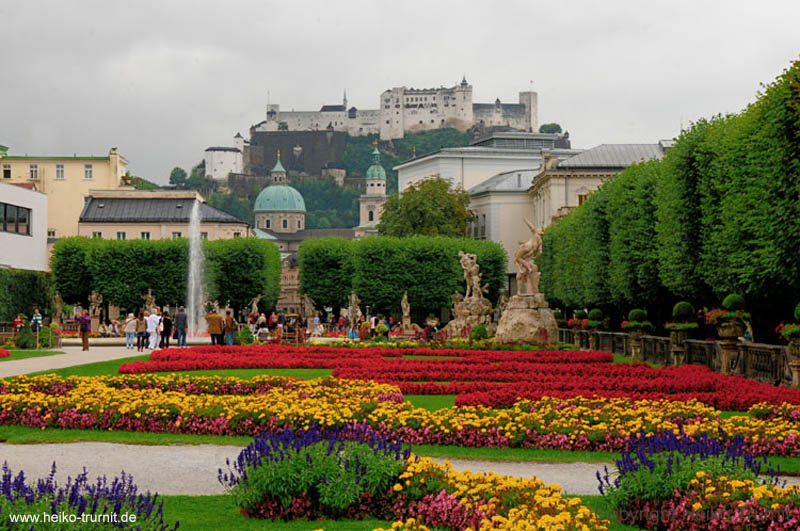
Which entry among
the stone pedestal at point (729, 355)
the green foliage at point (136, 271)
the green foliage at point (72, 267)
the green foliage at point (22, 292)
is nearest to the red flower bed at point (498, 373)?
the stone pedestal at point (729, 355)

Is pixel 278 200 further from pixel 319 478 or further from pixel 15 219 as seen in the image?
pixel 319 478

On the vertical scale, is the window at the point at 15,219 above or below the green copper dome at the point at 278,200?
below

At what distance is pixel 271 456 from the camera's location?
380 inches

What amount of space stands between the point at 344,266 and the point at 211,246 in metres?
9.48

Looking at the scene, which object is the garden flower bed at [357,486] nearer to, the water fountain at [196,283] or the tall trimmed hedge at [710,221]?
the tall trimmed hedge at [710,221]

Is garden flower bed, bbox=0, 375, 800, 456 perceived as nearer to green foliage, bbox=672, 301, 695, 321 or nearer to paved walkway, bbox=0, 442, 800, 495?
paved walkway, bbox=0, 442, 800, 495

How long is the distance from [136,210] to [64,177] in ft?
38.2

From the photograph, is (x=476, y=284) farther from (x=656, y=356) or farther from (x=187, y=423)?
(x=187, y=423)

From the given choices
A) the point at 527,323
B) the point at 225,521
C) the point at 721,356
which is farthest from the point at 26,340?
the point at 225,521

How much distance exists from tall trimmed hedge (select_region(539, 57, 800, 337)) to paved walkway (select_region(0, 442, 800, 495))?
15068 mm

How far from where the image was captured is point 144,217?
95625mm

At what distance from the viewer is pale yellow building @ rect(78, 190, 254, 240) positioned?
310 feet

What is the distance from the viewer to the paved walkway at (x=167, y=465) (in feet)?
38.7

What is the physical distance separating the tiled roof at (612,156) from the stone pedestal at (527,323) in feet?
135
